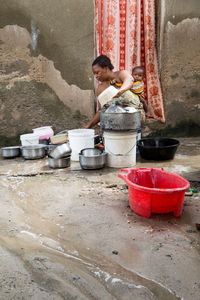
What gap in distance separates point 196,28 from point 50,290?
5375 millimetres

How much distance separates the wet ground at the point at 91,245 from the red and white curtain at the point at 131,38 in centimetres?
288

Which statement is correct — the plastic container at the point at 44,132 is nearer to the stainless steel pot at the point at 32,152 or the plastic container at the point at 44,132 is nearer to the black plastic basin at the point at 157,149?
the stainless steel pot at the point at 32,152

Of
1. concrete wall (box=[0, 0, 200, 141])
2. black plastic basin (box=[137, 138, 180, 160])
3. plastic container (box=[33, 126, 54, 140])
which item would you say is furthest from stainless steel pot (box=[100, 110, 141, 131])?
concrete wall (box=[0, 0, 200, 141])

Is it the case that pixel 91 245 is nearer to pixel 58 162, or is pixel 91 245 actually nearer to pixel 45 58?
pixel 58 162

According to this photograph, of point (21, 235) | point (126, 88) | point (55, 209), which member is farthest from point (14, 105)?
point (21, 235)

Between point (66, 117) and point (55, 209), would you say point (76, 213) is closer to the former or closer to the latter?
point (55, 209)

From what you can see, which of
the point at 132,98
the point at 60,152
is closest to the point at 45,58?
the point at 132,98

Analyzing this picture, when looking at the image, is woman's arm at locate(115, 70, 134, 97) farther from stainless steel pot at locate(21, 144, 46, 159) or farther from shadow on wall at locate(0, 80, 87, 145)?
stainless steel pot at locate(21, 144, 46, 159)

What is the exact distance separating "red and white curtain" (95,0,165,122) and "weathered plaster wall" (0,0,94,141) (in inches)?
10.7

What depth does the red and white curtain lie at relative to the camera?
5008 mm

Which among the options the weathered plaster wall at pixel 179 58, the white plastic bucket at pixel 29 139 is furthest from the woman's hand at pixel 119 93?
the weathered plaster wall at pixel 179 58

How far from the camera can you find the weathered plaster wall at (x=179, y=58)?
5.16m

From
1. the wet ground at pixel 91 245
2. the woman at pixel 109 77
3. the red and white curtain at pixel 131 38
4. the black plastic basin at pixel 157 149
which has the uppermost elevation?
the red and white curtain at pixel 131 38

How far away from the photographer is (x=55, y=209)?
2.43 metres
